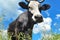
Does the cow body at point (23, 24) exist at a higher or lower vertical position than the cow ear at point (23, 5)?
lower

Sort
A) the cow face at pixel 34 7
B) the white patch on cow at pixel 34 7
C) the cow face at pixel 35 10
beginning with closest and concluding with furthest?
the cow face at pixel 35 10 → the cow face at pixel 34 7 → the white patch on cow at pixel 34 7

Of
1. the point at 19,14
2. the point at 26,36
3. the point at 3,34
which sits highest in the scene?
the point at 19,14

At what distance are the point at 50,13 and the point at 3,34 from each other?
2609mm

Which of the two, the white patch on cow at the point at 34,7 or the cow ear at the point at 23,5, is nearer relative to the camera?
the white patch on cow at the point at 34,7

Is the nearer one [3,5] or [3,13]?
[3,13]

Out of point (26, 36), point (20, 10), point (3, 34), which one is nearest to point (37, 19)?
point (26, 36)

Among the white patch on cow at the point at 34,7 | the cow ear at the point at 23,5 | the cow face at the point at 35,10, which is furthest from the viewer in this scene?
the cow ear at the point at 23,5

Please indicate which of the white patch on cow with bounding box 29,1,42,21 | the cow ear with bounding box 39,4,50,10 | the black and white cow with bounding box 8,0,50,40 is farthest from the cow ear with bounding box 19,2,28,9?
the cow ear with bounding box 39,4,50,10

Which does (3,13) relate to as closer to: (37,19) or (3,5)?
(37,19)

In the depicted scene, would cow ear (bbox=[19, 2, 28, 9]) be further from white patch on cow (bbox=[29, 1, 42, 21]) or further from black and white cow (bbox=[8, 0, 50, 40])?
white patch on cow (bbox=[29, 1, 42, 21])

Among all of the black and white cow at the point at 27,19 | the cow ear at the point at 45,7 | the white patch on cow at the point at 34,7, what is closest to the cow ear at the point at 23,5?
the black and white cow at the point at 27,19

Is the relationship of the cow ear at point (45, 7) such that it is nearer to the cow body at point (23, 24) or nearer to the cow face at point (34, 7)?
the cow face at point (34, 7)

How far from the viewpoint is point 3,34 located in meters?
5.34

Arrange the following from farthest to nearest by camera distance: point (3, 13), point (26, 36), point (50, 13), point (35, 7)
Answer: point (50, 13) < point (35, 7) < point (26, 36) < point (3, 13)
